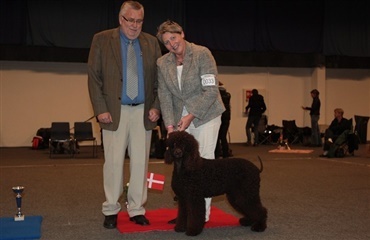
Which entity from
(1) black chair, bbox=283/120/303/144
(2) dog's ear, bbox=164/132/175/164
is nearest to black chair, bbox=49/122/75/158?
(1) black chair, bbox=283/120/303/144

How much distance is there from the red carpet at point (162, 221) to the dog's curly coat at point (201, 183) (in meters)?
0.23

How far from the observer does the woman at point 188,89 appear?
3.93m

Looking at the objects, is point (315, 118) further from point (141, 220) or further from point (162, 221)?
point (141, 220)

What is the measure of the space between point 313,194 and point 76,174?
3646 mm

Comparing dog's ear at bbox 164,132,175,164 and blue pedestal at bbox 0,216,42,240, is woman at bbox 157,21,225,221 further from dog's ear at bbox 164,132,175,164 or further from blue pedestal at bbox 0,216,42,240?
blue pedestal at bbox 0,216,42,240

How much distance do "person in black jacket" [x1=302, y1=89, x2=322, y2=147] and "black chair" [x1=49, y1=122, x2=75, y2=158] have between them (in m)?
6.23

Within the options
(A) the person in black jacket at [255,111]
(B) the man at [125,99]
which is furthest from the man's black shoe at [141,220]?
(A) the person in black jacket at [255,111]

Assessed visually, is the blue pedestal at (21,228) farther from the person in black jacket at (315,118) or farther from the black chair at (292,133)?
the black chair at (292,133)

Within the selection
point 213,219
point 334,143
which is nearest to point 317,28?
point 334,143

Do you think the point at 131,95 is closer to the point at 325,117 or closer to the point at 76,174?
the point at 76,174

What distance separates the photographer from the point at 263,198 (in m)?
5.64

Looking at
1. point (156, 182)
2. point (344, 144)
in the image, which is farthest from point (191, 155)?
point (344, 144)

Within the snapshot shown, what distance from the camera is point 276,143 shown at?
1480 centimetres

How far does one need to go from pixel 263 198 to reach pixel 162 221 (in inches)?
64.1
